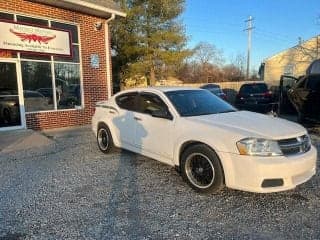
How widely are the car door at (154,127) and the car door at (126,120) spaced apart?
17 cm

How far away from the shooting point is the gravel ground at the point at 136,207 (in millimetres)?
3887

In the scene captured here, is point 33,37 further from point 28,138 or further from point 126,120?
point 126,120

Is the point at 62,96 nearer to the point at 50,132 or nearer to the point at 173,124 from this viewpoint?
the point at 50,132

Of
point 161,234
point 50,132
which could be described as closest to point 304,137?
point 161,234

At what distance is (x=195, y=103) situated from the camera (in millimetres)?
6082

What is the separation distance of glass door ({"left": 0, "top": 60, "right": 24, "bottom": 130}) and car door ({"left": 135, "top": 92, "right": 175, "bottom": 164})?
222 inches

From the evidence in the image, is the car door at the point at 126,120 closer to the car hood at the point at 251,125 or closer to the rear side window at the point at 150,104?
the rear side window at the point at 150,104

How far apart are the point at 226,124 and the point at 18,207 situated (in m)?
3.17

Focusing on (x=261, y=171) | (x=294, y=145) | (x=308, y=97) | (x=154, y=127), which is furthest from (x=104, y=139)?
(x=308, y=97)

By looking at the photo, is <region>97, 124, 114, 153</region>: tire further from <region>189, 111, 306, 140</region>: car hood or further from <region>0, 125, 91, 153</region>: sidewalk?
<region>189, 111, 306, 140</region>: car hood

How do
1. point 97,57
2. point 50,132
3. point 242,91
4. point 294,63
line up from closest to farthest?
1. point 50,132
2. point 97,57
3. point 242,91
4. point 294,63

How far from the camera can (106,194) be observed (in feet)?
16.8

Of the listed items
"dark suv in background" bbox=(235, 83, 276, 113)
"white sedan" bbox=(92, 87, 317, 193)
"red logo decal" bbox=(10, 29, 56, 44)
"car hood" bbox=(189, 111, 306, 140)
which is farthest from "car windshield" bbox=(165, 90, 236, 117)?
"dark suv in background" bbox=(235, 83, 276, 113)

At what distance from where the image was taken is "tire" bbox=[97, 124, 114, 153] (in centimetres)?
745
